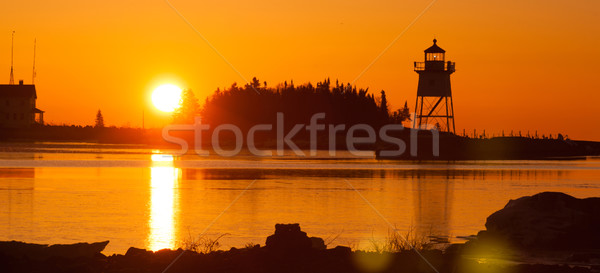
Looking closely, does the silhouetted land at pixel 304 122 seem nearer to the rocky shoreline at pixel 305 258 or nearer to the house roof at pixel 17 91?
the house roof at pixel 17 91

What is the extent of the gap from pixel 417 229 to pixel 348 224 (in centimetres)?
220

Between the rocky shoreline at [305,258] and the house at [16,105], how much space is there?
14778 centimetres

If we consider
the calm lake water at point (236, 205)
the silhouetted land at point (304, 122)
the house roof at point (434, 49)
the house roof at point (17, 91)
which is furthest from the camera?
the house roof at point (17, 91)

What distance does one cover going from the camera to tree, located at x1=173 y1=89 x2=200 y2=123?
182000 mm

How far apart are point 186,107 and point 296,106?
46.4 meters

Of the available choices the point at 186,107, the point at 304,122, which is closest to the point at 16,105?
the point at 186,107

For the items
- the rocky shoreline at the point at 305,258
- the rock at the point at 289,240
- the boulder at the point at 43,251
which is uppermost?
the rock at the point at 289,240

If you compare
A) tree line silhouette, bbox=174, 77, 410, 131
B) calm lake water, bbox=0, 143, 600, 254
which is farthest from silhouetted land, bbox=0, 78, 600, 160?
calm lake water, bbox=0, 143, 600, 254

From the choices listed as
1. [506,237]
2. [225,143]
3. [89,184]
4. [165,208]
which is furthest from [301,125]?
[506,237]

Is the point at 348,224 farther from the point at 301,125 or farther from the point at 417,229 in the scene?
the point at 301,125

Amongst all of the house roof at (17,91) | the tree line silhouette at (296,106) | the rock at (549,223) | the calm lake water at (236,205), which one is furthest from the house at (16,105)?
the rock at (549,223)

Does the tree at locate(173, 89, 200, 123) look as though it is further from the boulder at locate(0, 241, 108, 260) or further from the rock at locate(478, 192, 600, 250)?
the boulder at locate(0, 241, 108, 260)

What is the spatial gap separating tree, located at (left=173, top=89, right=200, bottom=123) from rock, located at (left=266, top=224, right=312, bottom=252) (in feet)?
550

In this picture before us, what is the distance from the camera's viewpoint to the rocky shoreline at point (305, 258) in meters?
13.5
